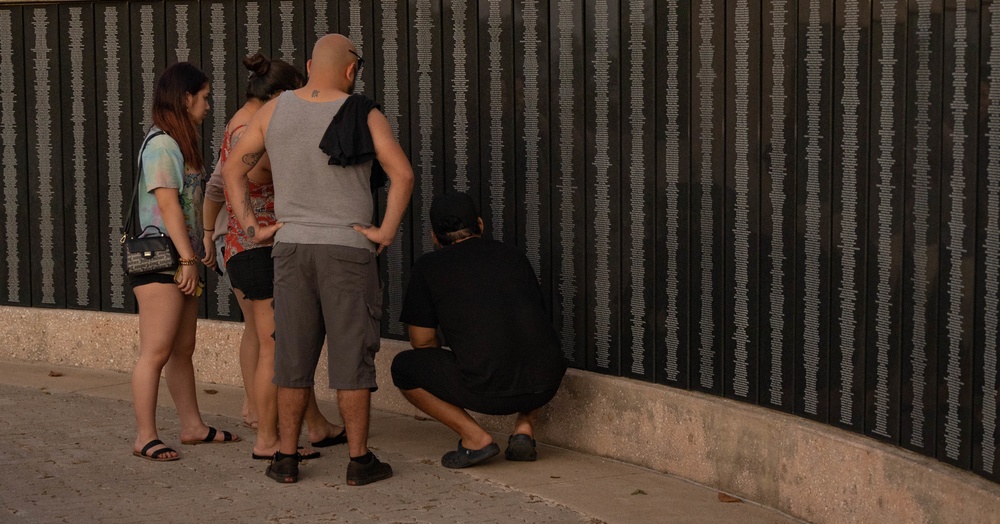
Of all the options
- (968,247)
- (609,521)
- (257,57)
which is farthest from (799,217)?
(257,57)

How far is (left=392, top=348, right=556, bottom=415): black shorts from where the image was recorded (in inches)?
265

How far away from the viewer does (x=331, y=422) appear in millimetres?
7828

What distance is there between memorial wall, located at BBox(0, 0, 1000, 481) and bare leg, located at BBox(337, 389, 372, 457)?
1.40 metres

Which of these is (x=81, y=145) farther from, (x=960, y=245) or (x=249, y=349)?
(x=960, y=245)

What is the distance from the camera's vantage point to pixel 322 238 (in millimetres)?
6242

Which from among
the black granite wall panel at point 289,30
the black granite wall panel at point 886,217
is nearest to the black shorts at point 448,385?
the black granite wall panel at point 886,217

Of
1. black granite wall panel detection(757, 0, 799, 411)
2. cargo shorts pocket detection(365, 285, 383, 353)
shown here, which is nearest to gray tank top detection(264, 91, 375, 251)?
cargo shorts pocket detection(365, 285, 383, 353)

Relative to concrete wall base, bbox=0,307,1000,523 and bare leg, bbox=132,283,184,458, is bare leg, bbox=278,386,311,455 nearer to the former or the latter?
bare leg, bbox=132,283,184,458

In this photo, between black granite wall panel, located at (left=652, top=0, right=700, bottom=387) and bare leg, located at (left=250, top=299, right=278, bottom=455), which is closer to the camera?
black granite wall panel, located at (left=652, top=0, right=700, bottom=387)

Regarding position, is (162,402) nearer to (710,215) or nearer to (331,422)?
(331,422)

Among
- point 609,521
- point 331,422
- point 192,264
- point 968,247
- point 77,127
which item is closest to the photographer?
point 968,247

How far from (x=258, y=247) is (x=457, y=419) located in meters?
1.22

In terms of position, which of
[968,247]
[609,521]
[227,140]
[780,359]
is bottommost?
[609,521]

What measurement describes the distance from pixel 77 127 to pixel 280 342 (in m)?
3.72
